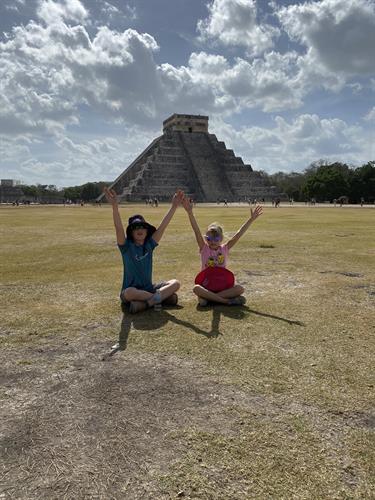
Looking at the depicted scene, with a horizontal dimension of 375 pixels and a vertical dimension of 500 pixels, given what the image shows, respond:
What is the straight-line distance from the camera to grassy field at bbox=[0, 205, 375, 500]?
7.88 feet

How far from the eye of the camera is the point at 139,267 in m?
5.63

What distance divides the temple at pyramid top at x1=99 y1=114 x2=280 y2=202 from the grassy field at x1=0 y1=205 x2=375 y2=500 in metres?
63.2

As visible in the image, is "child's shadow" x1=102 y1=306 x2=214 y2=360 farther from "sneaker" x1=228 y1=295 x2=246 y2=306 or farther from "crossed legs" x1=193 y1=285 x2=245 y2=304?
"sneaker" x1=228 y1=295 x2=246 y2=306

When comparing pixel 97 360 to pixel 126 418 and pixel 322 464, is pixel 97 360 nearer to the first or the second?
pixel 126 418

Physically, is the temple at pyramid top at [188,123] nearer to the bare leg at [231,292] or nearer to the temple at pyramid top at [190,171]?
the temple at pyramid top at [190,171]

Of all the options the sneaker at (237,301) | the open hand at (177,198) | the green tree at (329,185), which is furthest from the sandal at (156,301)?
the green tree at (329,185)

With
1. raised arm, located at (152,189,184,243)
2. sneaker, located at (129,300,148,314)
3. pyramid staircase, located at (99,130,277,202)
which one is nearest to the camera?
sneaker, located at (129,300,148,314)

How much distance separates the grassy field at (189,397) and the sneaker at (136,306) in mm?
110

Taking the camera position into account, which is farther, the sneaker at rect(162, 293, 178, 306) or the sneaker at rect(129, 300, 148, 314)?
the sneaker at rect(162, 293, 178, 306)

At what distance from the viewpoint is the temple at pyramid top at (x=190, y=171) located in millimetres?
72825

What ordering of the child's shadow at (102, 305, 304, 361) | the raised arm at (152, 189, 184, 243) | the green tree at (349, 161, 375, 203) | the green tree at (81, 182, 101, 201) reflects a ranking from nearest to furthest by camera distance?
the child's shadow at (102, 305, 304, 361), the raised arm at (152, 189, 184, 243), the green tree at (349, 161, 375, 203), the green tree at (81, 182, 101, 201)

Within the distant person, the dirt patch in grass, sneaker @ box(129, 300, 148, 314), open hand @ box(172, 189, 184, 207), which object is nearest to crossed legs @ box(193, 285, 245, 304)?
the distant person

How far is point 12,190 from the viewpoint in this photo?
95.2 meters

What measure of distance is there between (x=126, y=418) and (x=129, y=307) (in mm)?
2769
